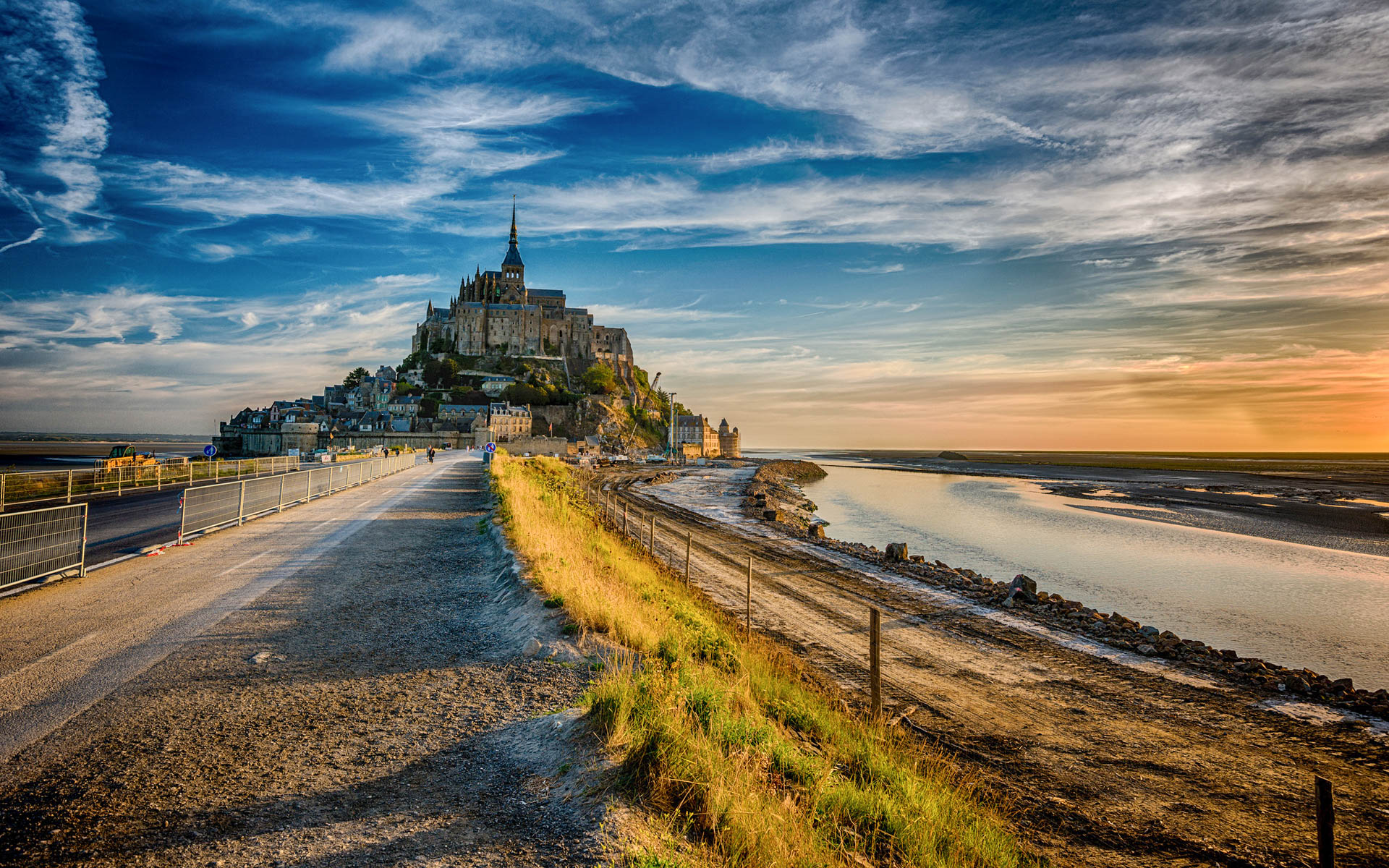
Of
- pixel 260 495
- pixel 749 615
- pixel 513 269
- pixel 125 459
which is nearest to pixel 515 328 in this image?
pixel 513 269

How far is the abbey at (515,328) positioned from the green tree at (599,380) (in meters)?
6.64

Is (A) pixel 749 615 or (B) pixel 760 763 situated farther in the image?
(A) pixel 749 615

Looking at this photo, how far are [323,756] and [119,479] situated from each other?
29717mm

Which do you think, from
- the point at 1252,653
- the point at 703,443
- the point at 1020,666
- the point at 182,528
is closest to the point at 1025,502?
the point at 1252,653

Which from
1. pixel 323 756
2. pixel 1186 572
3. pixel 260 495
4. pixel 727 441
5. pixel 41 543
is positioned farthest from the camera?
pixel 727 441

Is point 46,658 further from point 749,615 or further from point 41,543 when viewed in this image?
point 749,615

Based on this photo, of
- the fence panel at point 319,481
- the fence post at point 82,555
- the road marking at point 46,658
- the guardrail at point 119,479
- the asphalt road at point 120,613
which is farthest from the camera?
the fence panel at point 319,481

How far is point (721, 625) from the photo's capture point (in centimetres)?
1177

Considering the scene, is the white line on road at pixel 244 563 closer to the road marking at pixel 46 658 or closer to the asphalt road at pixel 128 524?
the asphalt road at pixel 128 524

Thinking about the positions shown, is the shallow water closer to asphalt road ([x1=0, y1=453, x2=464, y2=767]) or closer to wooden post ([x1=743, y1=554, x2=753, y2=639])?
wooden post ([x1=743, y1=554, x2=753, y2=639])

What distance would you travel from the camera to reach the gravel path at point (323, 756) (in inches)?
143

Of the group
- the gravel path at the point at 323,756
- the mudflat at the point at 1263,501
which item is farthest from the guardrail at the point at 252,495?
the mudflat at the point at 1263,501

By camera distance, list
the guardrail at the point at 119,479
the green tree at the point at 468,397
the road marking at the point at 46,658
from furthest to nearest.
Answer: the green tree at the point at 468,397
the guardrail at the point at 119,479
the road marking at the point at 46,658

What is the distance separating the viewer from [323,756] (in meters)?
4.77
